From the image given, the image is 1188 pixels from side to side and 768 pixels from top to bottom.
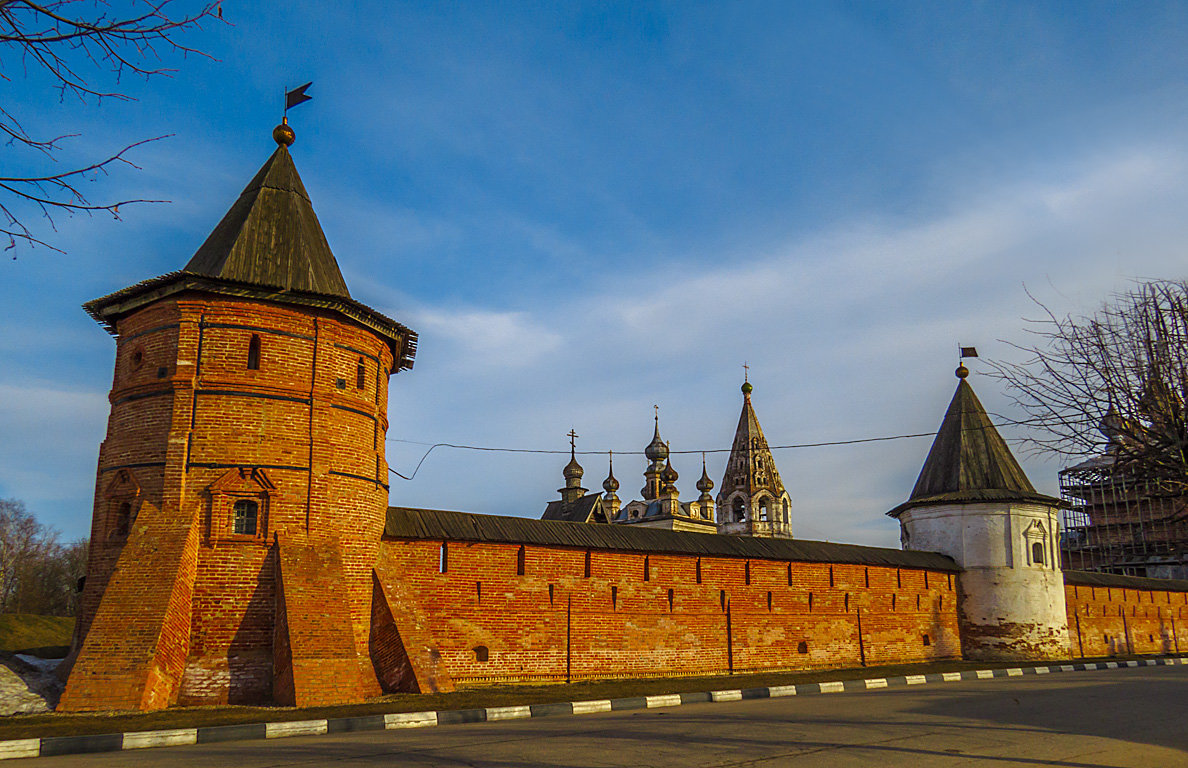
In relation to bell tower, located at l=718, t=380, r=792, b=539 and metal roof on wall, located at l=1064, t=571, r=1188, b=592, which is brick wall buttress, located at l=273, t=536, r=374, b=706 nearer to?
metal roof on wall, located at l=1064, t=571, r=1188, b=592

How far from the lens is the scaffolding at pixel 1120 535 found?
46.8 meters

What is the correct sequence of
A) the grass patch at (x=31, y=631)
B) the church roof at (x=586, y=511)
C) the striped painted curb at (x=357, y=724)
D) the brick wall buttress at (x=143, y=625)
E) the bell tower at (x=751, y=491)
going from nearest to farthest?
1. the striped painted curb at (x=357, y=724)
2. the brick wall buttress at (x=143, y=625)
3. the grass patch at (x=31, y=631)
4. the church roof at (x=586, y=511)
5. the bell tower at (x=751, y=491)

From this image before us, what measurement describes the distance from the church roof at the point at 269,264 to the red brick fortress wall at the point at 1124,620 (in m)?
21.6

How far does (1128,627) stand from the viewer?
89.8 feet

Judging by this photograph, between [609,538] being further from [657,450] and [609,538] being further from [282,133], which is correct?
[657,450]

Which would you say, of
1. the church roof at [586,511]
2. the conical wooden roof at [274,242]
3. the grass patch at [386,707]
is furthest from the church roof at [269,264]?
the church roof at [586,511]

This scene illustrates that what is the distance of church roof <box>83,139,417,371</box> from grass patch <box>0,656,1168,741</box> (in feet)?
19.1

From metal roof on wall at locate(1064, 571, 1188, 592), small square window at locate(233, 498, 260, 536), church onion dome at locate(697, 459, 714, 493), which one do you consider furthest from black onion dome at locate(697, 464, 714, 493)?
small square window at locate(233, 498, 260, 536)

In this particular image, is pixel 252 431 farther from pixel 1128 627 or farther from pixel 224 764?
pixel 1128 627

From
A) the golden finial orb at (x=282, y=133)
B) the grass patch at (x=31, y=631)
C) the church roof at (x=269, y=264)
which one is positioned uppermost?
the golden finial orb at (x=282, y=133)

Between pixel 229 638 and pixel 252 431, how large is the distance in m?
2.86

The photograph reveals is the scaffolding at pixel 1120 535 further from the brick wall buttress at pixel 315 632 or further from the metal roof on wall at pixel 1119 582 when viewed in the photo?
the brick wall buttress at pixel 315 632

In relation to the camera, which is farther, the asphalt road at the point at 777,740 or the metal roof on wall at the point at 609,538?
the metal roof on wall at the point at 609,538

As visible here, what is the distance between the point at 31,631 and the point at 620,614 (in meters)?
20.5
